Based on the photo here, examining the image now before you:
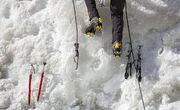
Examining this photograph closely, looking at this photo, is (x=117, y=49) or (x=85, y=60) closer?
(x=117, y=49)

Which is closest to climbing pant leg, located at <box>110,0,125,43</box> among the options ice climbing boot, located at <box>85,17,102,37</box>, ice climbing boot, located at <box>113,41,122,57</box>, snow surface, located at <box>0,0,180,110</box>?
ice climbing boot, located at <box>113,41,122,57</box>

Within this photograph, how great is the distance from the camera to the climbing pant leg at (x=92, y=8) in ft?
24.6

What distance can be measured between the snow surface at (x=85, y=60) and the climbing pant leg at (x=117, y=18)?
431mm

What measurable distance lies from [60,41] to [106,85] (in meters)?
1.46

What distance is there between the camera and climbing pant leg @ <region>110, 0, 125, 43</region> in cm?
745

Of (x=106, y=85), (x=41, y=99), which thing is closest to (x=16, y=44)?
(x=41, y=99)

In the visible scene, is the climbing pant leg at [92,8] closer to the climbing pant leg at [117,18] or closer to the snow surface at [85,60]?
the climbing pant leg at [117,18]

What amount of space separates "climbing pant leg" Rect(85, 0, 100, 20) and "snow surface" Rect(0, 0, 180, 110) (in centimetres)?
54

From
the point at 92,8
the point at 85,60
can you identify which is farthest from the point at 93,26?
the point at 85,60

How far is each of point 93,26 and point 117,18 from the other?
1.71 ft

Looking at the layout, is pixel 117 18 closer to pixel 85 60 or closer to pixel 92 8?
pixel 92 8

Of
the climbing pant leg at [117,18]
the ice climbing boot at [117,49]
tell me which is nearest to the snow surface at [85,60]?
the ice climbing boot at [117,49]

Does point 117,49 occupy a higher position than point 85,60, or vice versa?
point 117,49

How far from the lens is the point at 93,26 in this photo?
740 cm
